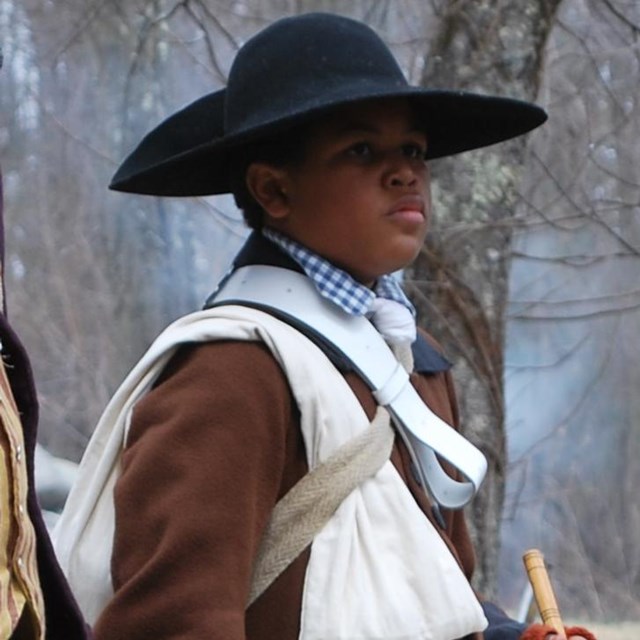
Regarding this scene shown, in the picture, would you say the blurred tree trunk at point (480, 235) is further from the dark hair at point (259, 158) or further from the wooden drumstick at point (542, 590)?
the dark hair at point (259, 158)

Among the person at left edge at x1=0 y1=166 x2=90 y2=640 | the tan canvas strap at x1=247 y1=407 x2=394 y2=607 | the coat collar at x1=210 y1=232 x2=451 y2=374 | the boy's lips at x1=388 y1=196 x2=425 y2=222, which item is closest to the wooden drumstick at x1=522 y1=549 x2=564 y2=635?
the coat collar at x1=210 y1=232 x2=451 y2=374

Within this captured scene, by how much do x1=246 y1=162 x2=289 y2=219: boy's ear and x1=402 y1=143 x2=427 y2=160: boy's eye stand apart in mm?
204

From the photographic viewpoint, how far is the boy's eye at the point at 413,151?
2688 millimetres

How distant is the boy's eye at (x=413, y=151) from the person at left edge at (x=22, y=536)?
3.18ft

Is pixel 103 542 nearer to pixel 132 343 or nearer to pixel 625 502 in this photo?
pixel 132 343

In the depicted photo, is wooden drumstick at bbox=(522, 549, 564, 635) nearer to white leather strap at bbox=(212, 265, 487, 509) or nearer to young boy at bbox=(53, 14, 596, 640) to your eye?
young boy at bbox=(53, 14, 596, 640)

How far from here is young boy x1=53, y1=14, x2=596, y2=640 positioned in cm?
229

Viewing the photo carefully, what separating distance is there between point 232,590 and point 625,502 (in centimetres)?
1405

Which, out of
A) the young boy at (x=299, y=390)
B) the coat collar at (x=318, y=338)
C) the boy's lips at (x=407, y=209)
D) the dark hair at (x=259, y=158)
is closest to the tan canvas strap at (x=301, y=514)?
the young boy at (x=299, y=390)

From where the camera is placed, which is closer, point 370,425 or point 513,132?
point 370,425

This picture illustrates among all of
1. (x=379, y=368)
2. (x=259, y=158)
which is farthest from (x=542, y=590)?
(x=259, y=158)

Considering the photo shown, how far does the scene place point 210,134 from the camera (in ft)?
9.07

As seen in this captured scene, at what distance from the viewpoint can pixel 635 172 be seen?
582 cm

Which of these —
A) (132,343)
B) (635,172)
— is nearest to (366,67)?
(635,172)
